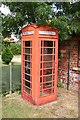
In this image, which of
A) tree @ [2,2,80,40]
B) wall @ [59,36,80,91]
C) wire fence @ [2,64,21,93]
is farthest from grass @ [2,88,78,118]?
tree @ [2,2,80,40]

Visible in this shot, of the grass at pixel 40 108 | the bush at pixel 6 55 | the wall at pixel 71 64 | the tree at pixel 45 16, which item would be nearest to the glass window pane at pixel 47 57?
the tree at pixel 45 16

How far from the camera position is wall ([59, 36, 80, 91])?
7686 millimetres

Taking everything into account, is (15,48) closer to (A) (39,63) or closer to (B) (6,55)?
(B) (6,55)

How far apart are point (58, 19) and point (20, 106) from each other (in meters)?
3.19

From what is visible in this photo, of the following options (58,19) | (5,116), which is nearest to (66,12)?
(58,19)

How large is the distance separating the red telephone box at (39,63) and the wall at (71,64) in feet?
5.01

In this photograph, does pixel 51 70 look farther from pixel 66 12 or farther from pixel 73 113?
pixel 66 12

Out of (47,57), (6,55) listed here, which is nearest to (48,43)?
(47,57)

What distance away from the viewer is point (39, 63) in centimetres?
602

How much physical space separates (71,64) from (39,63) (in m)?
2.34

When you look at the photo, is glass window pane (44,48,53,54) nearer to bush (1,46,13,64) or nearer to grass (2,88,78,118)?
grass (2,88,78,118)

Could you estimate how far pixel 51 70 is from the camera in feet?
21.4

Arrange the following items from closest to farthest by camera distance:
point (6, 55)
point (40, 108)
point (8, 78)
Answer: point (40, 108), point (8, 78), point (6, 55)

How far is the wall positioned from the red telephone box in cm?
153
